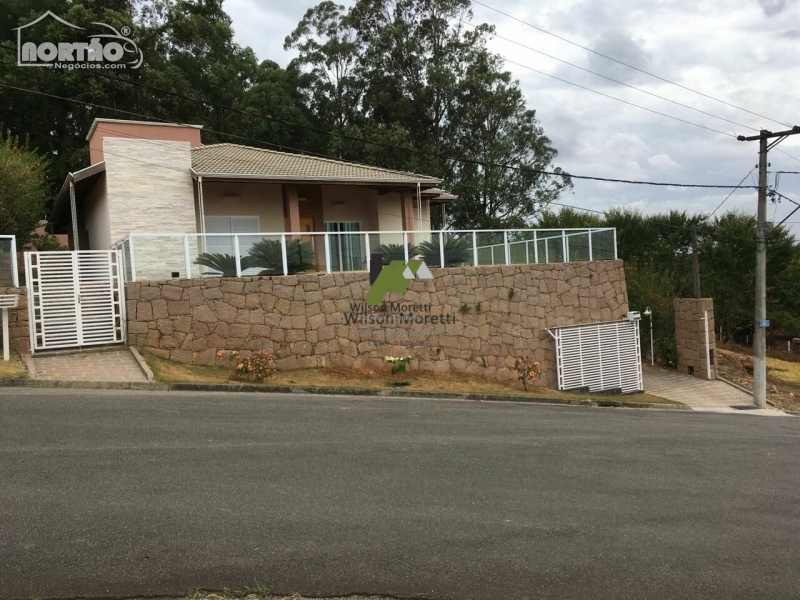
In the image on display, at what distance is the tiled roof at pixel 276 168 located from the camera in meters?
19.7

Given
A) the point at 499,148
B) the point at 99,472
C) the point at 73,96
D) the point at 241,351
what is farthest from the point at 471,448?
the point at 499,148

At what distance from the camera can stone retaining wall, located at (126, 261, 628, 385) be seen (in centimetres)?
1376

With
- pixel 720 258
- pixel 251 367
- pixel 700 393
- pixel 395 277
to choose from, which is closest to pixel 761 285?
pixel 700 393

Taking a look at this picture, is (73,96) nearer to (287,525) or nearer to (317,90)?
(317,90)

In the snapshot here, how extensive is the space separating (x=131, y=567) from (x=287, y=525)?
1263 millimetres

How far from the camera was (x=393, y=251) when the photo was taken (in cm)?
1652

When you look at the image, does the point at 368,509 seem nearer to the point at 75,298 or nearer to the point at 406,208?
the point at 75,298

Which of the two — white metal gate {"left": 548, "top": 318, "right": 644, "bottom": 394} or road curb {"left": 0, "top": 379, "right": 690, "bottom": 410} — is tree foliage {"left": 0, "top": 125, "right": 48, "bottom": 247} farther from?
white metal gate {"left": 548, "top": 318, "right": 644, "bottom": 394}

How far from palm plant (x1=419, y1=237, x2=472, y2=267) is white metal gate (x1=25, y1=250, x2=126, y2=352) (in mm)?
7760

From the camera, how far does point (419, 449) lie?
8.00m

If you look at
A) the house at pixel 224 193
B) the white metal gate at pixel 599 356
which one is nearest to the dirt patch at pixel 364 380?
the white metal gate at pixel 599 356

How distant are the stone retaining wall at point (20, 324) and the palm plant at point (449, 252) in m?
9.45

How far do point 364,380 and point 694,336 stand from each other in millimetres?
16032

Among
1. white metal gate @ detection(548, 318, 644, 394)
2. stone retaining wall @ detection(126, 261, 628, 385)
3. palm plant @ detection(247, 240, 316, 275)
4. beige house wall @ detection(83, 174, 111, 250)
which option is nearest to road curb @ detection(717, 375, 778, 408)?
white metal gate @ detection(548, 318, 644, 394)
